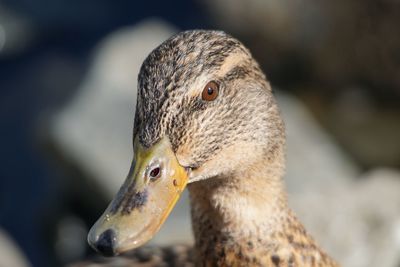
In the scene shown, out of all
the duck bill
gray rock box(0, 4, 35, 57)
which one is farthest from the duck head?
gray rock box(0, 4, 35, 57)

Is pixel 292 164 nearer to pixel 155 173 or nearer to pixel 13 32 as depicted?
pixel 155 173

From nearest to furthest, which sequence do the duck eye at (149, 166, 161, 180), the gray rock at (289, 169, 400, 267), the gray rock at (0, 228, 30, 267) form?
the duck eye at (149, 166, 161, 180)
the gray rock at (289, 169, 400, 267)
the gray rock at (0, 228, 30, 267)

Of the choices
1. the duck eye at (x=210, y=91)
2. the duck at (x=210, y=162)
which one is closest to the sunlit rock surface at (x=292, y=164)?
the duck at (x=210, y=162)

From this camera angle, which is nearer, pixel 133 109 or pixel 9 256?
pixel 9 256

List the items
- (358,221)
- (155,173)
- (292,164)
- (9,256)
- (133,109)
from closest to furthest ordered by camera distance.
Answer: (155,173) < (358,221) < (9,256) < (292,164) < (133,109)

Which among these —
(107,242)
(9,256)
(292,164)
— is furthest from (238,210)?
(9,256)

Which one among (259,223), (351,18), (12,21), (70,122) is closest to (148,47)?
(70,122)

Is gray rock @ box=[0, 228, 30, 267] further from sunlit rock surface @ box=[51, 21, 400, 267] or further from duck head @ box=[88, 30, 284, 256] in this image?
duck head @ box=[88, 30, 284, 256]
